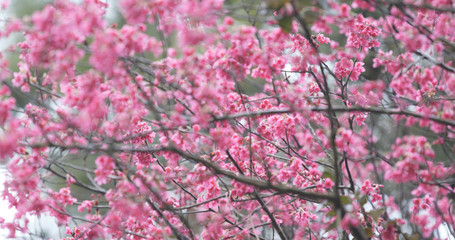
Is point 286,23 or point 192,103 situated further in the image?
point 192,103

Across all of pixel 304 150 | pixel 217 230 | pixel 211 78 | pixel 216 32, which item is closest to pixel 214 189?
pixel 217 230

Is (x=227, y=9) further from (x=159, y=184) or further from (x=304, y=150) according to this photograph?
(x=304, y=150)

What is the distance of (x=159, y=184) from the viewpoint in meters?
2.45

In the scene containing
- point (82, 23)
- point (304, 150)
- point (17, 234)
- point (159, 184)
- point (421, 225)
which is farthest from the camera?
point (17, 234)

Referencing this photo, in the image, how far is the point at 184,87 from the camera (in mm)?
2539

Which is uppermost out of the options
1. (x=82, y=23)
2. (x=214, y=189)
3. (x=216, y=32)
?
(x=216, y=32)

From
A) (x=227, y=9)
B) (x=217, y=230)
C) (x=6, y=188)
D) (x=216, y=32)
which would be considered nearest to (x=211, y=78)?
(x=216, y=32)

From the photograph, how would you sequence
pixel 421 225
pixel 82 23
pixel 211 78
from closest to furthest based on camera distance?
pixel 82 23 < pixel 211 78 < pixel 421 225

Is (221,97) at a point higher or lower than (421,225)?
higher

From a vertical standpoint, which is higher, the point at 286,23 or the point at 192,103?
the point at 286,23

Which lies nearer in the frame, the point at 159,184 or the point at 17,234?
the point at 159,184

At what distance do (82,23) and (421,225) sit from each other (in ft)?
8.39

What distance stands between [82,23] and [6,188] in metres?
1.57

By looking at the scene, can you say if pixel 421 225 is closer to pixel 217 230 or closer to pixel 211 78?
pixel 217 230
